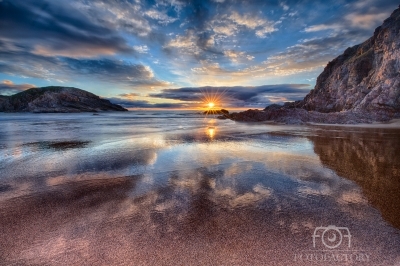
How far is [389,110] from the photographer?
69.9 ft

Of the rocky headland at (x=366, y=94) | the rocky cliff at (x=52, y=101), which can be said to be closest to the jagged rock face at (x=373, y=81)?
the rocky headland at (x=366, y=94)

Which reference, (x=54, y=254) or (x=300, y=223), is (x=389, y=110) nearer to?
(x=300, y=223)

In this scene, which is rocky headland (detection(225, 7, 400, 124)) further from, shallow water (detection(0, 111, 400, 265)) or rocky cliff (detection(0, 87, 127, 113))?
rocky cliff (detection(0, 87, 127, 113))

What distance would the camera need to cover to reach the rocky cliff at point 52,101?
123 m

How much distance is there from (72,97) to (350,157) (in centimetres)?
16741

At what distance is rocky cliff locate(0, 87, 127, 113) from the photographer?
123 metres

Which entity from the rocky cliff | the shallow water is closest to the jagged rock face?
the shallow water

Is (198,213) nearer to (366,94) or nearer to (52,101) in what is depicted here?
(366,94)

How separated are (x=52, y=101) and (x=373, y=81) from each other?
15385 cm

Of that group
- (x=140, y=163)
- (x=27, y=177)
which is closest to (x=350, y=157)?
(x=140, y=163)

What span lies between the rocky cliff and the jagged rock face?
123295 mm

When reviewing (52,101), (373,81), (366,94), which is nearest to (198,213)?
(366,94)

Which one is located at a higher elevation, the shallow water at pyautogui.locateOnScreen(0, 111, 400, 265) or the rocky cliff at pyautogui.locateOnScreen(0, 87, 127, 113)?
the rocky cliff at pyautogui.locateOnScreen(0, 87, 127, 113)

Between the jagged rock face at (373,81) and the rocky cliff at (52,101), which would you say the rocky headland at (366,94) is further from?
the rocky cliff at (52,101)
